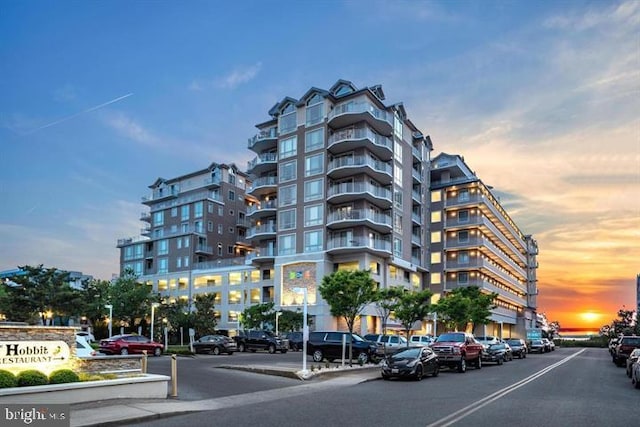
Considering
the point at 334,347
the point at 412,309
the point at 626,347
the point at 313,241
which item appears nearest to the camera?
the point at 334,347

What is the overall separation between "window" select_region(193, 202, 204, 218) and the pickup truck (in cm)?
6633

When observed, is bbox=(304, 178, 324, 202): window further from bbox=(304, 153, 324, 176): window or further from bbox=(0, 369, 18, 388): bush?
bbox=(0, 369, 18, 388): bush

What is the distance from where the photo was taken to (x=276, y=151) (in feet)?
237

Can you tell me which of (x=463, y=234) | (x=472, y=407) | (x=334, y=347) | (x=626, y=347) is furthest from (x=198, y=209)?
(x=472, y=407)

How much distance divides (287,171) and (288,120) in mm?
6459

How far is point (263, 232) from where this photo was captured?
7012 centimetres

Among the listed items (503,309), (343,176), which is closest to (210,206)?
(343,176)

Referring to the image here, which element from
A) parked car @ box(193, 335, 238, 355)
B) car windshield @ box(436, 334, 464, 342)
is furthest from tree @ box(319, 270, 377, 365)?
parked car @ box(193, 335, 238, 355)

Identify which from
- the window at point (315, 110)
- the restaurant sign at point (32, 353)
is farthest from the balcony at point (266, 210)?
the restaurant sign at point (32, 353)

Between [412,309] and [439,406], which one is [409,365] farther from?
[412,309]

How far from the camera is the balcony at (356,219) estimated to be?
61.2 m

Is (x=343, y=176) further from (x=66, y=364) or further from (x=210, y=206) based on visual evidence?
(x=66, y=364)

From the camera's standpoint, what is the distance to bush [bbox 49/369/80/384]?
47.1 ft

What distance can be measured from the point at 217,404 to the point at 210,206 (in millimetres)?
78845
